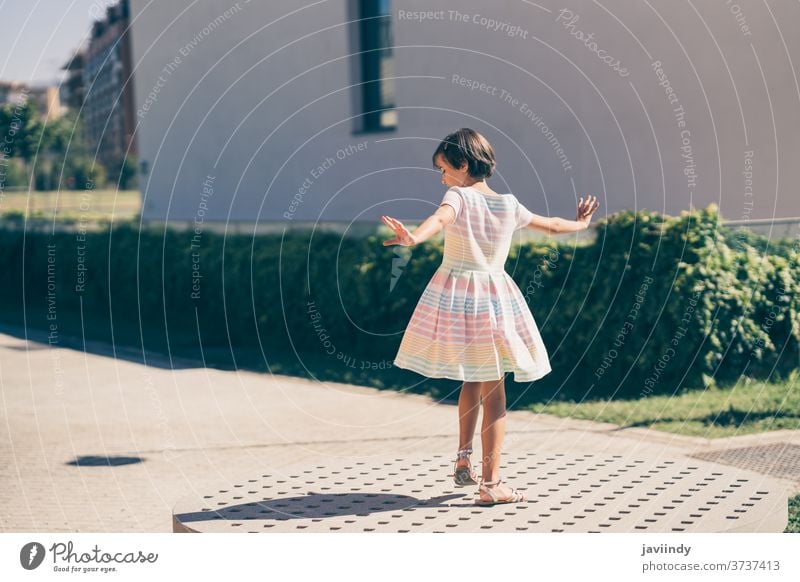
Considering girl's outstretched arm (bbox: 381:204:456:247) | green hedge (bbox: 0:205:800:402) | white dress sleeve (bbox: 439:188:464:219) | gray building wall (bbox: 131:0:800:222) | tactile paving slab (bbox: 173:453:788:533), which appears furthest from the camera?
gray building wall (bbox: 131:0:800:222)

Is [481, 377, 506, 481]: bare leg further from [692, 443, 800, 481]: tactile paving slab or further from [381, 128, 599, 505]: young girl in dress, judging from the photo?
[692, 443, 800, 481]: tactile paving slab

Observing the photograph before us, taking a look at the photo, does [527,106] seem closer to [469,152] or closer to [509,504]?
[469,152]

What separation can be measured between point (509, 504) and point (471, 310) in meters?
1.01

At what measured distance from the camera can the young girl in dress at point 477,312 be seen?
517cm

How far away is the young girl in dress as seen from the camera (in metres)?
5.17

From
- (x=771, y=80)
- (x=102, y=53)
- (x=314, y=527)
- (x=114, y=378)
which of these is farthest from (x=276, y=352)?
(x=102, y=53)

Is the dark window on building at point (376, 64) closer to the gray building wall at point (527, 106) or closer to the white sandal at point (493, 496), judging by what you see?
the gray building wall at point (527, 106)

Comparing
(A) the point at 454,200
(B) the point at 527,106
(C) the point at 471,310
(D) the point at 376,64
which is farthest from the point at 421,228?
(D) the point at 376,64

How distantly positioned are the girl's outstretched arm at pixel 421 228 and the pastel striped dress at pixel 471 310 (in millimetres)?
84

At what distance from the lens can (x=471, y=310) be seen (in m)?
5.20

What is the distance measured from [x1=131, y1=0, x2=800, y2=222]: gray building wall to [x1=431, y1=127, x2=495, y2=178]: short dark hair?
5882mm

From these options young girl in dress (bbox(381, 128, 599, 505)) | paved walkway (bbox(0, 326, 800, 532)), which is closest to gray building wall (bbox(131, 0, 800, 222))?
paved walkway (bbox(0, 326, 800, 532))

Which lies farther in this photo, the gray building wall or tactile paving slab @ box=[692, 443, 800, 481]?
the gray building wall

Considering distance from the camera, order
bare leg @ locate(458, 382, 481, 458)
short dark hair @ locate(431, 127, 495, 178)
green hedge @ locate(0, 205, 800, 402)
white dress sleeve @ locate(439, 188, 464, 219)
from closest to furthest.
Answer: white dress sleeve @ locate(439, 188, 464, 219) → short dark hair @ locate(431, 127, 495, 178) → bare leg @ locate(458, 382, 481, 458) → green hedge @ locate(0, 205, 800, 402)
